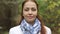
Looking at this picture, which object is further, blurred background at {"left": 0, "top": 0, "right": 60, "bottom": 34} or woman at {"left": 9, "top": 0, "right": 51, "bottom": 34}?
blurred background at {"left": 0, "top": 0, "right": 60, "bottom": 34}

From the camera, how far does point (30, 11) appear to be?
8.80 feet

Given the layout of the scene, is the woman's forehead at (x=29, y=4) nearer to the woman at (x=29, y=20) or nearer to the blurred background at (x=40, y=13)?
the woman at (x=29, y=20)

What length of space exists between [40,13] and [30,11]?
261cm

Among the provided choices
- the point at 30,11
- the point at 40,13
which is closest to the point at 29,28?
the point at 30,11

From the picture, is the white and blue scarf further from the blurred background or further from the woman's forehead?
the blurred background

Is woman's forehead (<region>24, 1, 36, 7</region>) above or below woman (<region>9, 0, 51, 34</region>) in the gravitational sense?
above

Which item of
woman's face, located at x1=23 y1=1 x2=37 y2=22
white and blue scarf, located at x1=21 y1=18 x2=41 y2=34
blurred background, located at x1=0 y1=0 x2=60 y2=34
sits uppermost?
woman's face, located at x1=23 y1=1 x2=37 y2=22

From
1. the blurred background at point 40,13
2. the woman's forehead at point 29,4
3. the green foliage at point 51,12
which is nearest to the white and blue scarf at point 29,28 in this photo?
the woman's forehead at point 29,4

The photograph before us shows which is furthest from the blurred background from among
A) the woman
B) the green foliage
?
the woman

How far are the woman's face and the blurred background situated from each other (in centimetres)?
116

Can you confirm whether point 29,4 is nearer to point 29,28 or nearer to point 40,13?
point 29,28

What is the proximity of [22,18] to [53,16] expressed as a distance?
295 centimetres

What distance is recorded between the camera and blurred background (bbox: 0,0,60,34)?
17.3 feet

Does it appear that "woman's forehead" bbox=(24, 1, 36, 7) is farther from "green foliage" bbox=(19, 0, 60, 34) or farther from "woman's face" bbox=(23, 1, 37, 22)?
"green foliage" bbox=(19, 0, 60, 34)
